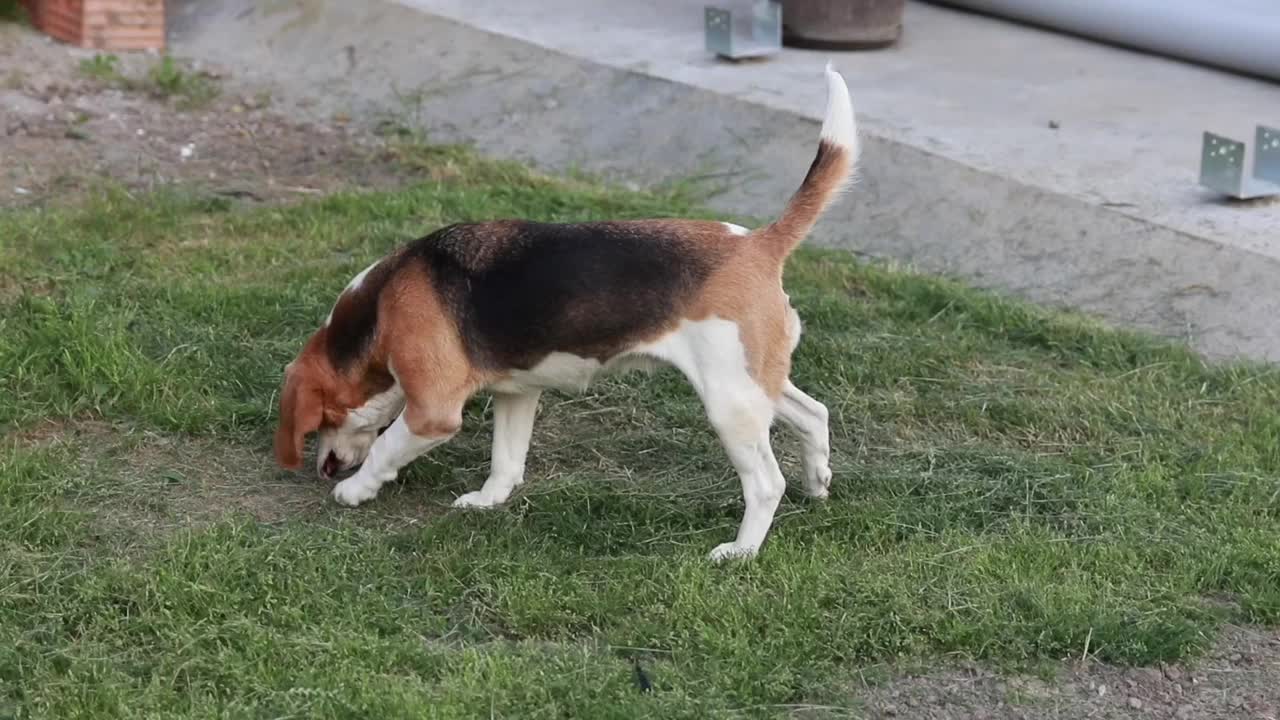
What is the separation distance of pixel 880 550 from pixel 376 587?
1620 millimetres

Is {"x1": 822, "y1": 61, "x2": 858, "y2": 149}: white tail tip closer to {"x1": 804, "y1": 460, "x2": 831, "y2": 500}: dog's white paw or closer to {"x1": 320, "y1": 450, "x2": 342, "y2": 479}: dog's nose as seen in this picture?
{"x1": 804, "y1": 460, "x2": 831, "y2": 500}: dog's white paw

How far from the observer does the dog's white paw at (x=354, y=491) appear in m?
5.80

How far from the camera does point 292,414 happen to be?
5.72m

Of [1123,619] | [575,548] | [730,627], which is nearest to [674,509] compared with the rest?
[575,548]

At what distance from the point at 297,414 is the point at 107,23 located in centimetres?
792

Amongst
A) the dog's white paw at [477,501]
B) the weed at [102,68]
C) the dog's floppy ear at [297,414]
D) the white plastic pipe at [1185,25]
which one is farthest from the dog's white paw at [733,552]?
the weed at [102,68]

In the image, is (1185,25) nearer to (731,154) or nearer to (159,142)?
(731,154)

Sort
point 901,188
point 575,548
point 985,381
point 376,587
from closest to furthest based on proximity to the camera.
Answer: point 376,587 → point 575,548 → point 985,381 → point 901,188

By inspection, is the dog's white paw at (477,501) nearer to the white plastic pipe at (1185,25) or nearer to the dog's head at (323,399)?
the dog's head at (323,399)

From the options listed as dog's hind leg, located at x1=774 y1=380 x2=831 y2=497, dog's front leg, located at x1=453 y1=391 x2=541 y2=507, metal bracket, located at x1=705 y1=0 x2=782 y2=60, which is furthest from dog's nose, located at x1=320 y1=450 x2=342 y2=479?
metal bracket, located at x1=705 y1=0 x2=782 y2=60

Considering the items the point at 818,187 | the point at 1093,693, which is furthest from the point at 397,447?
the point at 1093,693

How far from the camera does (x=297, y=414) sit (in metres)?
5.71

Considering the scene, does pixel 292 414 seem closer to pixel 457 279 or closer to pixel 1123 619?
pixel 457 279

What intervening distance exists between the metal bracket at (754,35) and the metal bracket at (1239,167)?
11.7ft
